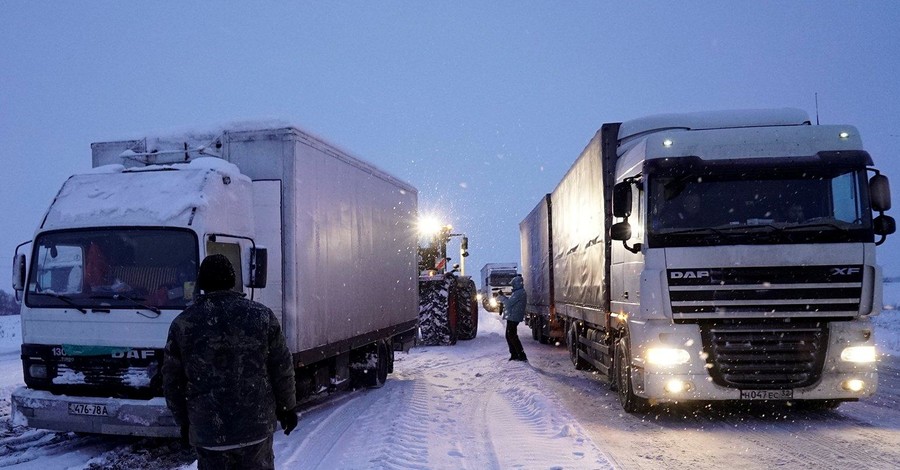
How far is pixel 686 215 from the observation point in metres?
7.80

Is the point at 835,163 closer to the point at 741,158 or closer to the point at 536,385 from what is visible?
the point at 741,158

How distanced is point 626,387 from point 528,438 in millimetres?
2032

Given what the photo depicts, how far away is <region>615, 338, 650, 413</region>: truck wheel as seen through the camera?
863 centimetres

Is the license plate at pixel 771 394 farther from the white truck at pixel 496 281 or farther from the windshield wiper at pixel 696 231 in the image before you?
the white truck at pixel 496 281

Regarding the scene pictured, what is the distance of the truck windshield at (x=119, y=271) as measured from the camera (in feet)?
22.6

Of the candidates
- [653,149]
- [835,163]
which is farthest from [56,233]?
[835,163]

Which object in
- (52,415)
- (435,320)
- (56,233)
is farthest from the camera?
A: (435,320)

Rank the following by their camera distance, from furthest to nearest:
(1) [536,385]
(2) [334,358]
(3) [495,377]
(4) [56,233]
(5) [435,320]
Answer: (5) [435,320] < (3) [495,377] < (1) [536,385] < (2) [334,358] < (4) [56,233]

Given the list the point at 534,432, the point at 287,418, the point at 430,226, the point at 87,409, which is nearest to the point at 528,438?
the point at 534,432

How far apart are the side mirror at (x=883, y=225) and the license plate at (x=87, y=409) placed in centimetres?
835

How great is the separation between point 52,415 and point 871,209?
8813mm

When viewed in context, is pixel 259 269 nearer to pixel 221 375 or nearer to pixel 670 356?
pixel 221 375

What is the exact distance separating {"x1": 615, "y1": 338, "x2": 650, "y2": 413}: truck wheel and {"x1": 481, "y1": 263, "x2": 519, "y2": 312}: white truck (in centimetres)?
3071

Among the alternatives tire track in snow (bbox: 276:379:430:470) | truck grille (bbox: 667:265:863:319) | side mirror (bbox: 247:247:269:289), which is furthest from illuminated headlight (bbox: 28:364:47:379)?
truck grille (bbox: 667:265:863:319)
